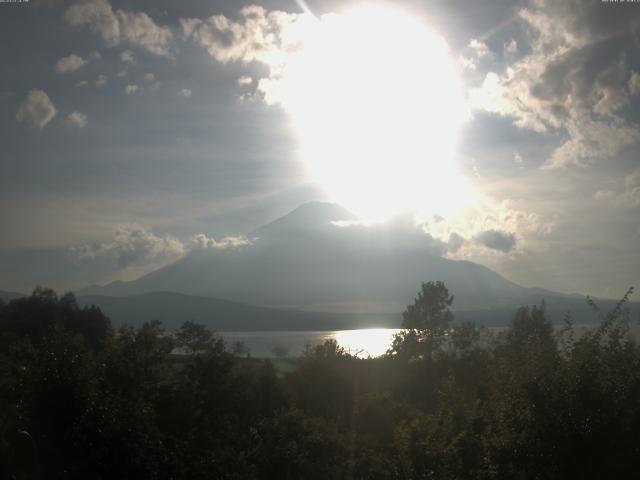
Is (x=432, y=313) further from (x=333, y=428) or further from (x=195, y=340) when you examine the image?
(x=333, y=428)

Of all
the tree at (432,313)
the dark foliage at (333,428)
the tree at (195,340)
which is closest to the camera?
the dark foliage at (333,428)

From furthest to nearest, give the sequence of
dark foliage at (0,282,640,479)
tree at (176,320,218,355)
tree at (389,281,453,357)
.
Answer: tree at (389,281,453,357), tree at (176,320,218,355), dark foliage at (0,282,640,479)

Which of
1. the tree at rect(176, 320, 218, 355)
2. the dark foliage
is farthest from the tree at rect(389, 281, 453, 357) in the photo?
the dark foliage

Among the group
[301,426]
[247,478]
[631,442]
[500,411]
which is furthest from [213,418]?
[631,442]

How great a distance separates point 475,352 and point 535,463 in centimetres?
5415

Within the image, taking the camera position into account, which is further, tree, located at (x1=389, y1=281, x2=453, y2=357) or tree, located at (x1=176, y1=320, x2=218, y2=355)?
tree, located at (x1=389, y1=281, x2=453, y2=357)

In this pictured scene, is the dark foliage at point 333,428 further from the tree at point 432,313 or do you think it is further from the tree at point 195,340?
the tree at point 432,313

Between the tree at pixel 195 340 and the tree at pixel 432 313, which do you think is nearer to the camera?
the tree at pixel 195 340

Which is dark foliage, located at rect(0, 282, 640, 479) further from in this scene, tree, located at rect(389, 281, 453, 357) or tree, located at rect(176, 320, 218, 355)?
tree, located at rect(389, 281, 453, 357)

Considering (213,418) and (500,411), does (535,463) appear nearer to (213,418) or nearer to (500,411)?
(500,411)

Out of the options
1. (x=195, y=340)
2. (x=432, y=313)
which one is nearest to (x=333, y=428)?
(x=195, y=340)

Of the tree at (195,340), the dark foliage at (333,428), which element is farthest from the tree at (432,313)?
the dark foliage at (333,428)

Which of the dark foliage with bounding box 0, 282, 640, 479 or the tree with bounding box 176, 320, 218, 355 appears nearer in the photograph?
the dark foliage with bounding box 0, 282, 640, 479

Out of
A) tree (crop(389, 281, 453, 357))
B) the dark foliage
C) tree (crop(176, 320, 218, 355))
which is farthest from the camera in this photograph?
tree (crop(389, 281, 453, 357))
